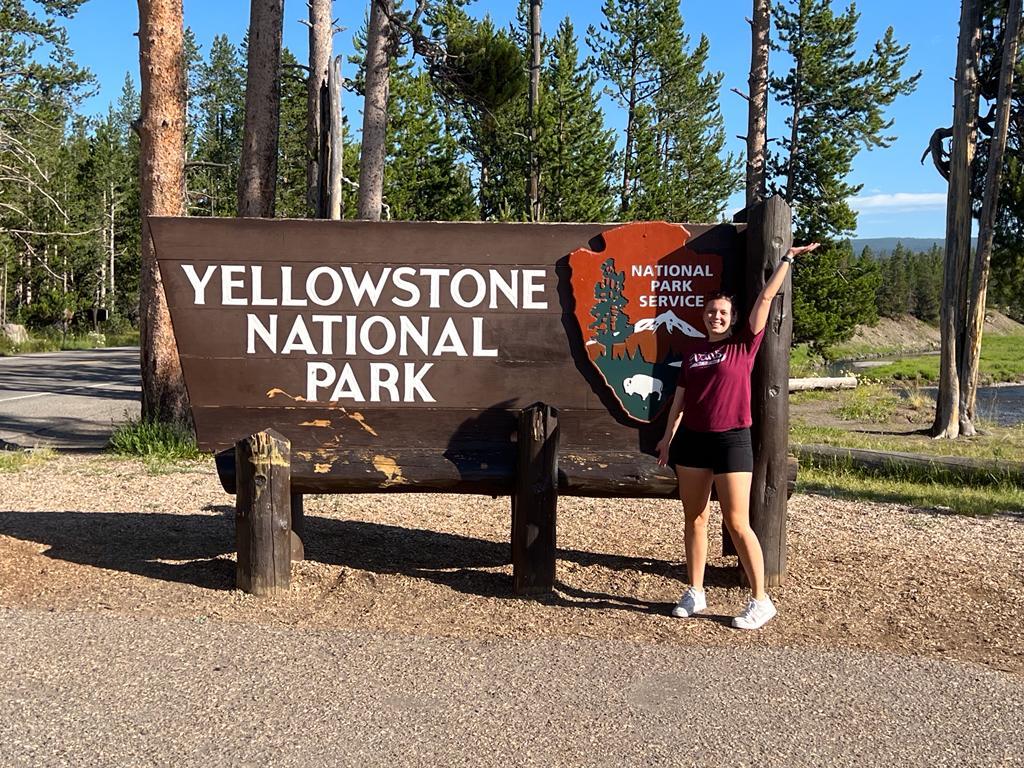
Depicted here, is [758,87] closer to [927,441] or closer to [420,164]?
[927,441]

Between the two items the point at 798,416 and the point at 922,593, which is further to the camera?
the point at 798,416

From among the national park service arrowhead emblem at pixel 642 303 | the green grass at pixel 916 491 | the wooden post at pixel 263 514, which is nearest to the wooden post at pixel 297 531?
the wooden post at pixel 263 514

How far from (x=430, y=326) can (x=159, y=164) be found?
6.15 metres

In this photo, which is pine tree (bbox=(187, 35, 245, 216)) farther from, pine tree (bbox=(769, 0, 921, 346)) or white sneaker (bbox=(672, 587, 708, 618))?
white sneaker (bbox=(672, 587, 708, 618))

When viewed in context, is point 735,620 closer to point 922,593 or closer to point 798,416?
point 922,593

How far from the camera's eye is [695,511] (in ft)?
16.6

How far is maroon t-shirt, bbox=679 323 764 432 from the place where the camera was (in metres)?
4.84

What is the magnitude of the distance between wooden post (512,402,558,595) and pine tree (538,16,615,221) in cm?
2991

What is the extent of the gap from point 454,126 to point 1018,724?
1588 inches

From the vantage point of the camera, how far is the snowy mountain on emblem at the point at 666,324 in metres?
5.39

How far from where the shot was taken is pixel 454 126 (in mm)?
41812

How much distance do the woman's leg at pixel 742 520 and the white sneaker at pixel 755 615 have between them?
0.04 metres

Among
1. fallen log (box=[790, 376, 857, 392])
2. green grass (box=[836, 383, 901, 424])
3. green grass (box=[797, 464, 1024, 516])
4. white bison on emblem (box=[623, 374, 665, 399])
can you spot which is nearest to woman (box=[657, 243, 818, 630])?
white bison on emblem (box=[623, 374, 665, 399])

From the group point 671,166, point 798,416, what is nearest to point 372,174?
point 798,416
